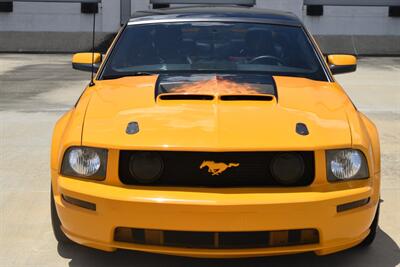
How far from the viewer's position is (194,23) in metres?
4.36

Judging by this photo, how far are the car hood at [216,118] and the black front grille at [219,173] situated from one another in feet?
0.23

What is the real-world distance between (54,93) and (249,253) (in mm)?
8137

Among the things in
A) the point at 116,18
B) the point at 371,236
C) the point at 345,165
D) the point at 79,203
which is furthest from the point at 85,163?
the point at 116,18

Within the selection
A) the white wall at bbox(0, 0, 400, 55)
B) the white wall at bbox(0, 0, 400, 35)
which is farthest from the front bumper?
the white wall at bbox(0, 0, 400, 35)

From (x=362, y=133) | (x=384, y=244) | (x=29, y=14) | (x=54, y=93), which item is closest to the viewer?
(x=362, y=133)

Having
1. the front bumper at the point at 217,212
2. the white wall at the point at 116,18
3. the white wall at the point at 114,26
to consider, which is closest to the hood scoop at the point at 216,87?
the front bumper at the point at 217,212

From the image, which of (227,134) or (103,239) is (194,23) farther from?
(103,239)

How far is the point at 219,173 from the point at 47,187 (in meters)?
2.42

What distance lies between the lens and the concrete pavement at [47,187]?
3.39 m

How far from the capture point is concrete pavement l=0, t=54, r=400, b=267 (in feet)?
11.1

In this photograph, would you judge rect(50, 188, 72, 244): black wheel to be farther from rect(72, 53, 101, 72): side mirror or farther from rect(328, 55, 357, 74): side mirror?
rect(328, 55, 357, 74): side mirror

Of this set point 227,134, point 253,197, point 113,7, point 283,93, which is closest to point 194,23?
point 283,93

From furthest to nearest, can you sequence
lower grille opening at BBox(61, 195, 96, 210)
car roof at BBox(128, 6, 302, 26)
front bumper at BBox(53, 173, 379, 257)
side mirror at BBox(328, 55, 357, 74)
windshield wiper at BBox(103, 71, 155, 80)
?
side mirror at BBox(328, 55, 357, 74), car roof at BBox(128, 6, 302, 26), windshield wiper at BBox(103, 71, 155, 80), lower grille opening at BBox(61, 195, 96, 210), front bumper at BBox(53, 173, 379, 257)

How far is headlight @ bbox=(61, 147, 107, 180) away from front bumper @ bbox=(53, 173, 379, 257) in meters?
0.05
